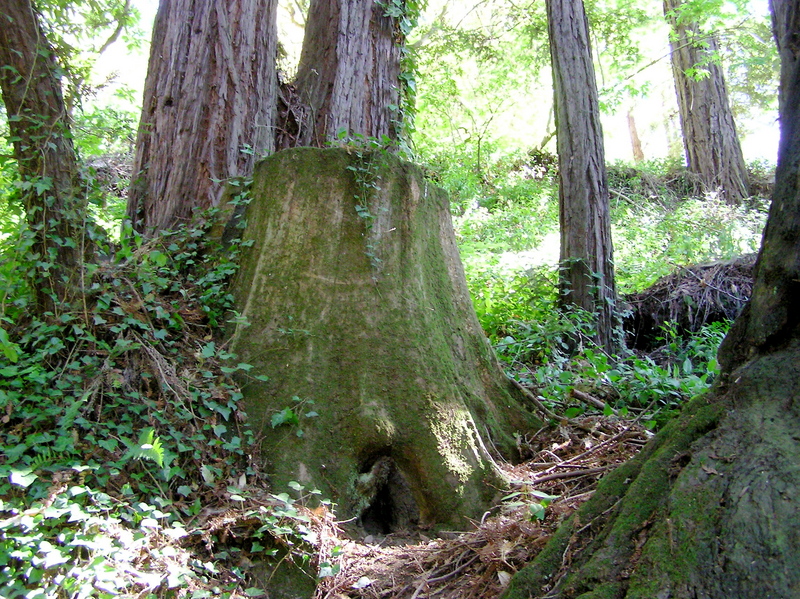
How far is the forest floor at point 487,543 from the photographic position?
8.30 ft

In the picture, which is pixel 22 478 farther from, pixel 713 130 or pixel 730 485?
pixel 713 130

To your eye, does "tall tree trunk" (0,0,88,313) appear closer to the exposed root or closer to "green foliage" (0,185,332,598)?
"green foliage" (0,185,332,598)

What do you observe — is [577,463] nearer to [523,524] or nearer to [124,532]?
[523,524]

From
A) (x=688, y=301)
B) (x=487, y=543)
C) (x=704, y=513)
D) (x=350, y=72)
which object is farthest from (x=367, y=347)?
(x=688, y=301)

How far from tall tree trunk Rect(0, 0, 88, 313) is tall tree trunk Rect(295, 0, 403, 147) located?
2.34 m

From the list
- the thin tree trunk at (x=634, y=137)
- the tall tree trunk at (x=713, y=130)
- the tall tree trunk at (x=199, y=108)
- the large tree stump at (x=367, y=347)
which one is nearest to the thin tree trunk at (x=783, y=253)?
the large tree stump at (x=367, y=347)

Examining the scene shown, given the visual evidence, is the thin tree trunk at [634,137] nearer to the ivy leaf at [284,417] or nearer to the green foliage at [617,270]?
the green foliage at [617,270]

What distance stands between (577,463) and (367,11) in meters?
4.45

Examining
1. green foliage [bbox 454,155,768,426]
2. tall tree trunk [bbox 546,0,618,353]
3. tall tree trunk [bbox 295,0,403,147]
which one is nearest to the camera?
green foliage [bbox 454,155,768,426]

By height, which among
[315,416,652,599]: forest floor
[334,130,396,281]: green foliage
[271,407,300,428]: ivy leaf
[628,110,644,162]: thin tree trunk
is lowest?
[315,416,652,599]: forest floor

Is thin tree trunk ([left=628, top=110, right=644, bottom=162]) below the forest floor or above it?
above

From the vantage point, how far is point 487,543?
107 inches

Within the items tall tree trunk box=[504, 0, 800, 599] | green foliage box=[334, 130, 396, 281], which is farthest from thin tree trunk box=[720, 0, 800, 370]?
green foliage box=[334, 130, 396, 281]

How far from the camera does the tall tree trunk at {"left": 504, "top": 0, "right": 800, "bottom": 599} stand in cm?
173
